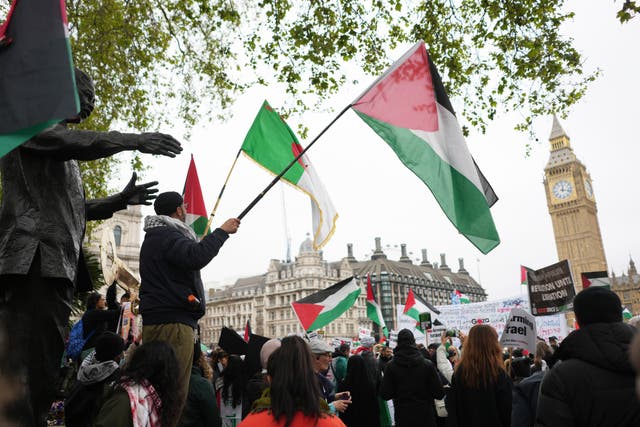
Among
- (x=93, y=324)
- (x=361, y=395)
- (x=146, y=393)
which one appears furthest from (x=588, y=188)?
(x=146, y=393)

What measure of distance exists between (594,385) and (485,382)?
244 cm

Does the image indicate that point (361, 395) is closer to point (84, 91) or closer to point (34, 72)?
point (84, 91)

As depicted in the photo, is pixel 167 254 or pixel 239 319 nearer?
pixel 167 254

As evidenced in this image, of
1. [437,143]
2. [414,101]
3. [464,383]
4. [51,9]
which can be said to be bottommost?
[464,383]

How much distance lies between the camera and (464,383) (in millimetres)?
5000

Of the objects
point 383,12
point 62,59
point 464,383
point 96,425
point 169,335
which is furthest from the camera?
point 383,12

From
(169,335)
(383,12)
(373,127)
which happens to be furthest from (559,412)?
(383,12)

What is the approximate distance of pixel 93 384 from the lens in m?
3.63

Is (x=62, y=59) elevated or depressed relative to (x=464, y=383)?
elevated

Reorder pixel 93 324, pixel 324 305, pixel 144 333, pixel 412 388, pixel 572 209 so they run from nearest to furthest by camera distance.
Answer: pixel 144 333, pixel 93 324, pixel 412 388, pixel 324 305, pixel 572 209

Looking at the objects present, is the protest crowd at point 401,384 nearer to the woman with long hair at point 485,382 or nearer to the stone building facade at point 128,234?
the woman with long hair at point 485,382

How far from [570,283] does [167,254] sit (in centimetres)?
1201

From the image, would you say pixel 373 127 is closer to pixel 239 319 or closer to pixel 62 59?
pixel 62 59

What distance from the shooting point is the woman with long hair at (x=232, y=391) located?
6602 mm
